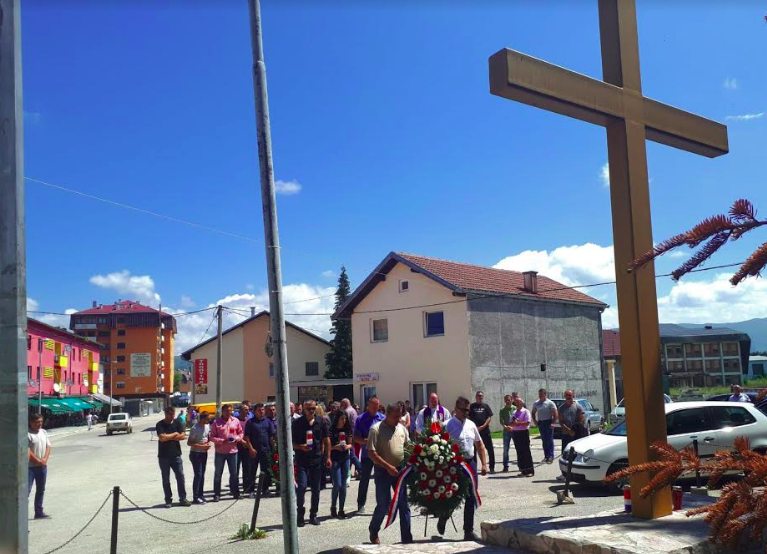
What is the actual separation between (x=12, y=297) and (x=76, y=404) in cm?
6768

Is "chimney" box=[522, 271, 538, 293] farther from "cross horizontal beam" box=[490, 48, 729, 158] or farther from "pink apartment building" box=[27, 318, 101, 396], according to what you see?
"pink apartment building" box=[27, 318, 101, 396]

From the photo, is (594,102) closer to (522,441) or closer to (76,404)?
(522,441)

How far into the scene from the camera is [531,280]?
3612 centimetres

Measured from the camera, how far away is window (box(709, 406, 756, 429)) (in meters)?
12.9

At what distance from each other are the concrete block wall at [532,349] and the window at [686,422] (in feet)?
60.1

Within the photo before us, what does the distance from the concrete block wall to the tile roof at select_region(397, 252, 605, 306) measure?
45cm

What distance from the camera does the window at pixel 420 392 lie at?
1297 inches

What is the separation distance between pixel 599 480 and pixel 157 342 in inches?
4269

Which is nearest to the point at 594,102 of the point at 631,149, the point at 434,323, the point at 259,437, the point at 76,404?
the point at 631,149

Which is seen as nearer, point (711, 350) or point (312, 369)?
point (312, 369)

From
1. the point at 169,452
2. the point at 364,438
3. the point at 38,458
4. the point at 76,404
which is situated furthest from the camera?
the point at 76,404

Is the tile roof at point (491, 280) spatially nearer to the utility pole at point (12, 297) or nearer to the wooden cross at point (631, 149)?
the wooden cross at point (631, 149)

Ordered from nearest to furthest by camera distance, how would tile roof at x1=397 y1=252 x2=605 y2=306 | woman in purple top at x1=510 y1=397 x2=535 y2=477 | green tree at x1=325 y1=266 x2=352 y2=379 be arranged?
woman in purple top at x1=510 y1=397 x2=535 y2=477, tile roof at x1=397 y1=252 x2=605 y2=306, green tree at x1=325 y1=266 x2=352 y2=379

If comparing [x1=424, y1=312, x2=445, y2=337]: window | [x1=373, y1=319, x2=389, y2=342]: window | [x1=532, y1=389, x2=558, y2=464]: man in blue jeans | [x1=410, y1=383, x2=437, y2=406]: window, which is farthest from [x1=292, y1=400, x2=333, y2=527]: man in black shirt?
[x1=373, y1=319, x2=389, y2=342]: window
